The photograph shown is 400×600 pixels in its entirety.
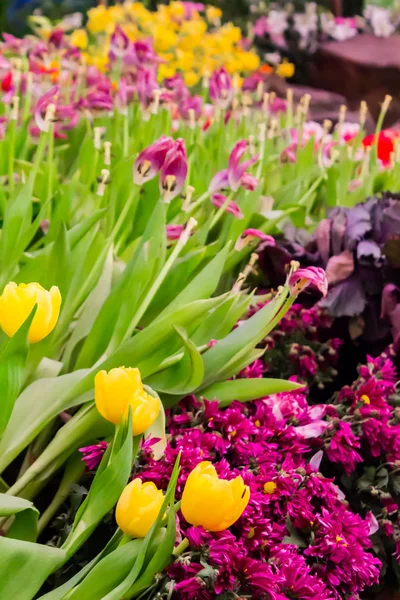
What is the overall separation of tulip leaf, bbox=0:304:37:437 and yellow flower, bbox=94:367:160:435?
3.6 inches

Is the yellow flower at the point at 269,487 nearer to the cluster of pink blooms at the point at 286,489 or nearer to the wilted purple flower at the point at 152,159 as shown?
the cluster of pink blooms at the point at 286,489

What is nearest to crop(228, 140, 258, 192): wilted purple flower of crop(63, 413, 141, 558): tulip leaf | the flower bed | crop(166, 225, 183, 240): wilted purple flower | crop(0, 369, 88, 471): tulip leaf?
the flower bed

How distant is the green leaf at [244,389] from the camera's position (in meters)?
0.89

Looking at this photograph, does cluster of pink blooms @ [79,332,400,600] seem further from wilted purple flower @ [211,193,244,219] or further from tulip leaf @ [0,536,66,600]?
wilted purple flower @ [211,193,244,219]

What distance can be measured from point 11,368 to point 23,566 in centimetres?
20

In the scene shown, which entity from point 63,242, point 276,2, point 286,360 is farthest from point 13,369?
point 276,2

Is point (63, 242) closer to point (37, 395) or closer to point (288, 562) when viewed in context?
point (37, 395)

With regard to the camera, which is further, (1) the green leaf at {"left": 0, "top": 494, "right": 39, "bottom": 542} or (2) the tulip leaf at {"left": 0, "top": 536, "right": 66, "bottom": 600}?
(1) the green leaf at {"left": 0, "top": 494, "right": 39, "bottom": 542}

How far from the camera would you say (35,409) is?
83cm

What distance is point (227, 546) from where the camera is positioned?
645mm

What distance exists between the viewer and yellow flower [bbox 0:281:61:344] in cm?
74

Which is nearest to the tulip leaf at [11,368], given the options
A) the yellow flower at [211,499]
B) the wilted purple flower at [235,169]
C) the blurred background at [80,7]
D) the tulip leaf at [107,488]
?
the tulip leaf at [107,488]

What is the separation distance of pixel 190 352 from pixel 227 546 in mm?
248

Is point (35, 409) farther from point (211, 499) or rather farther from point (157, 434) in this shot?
point (211, 499)
